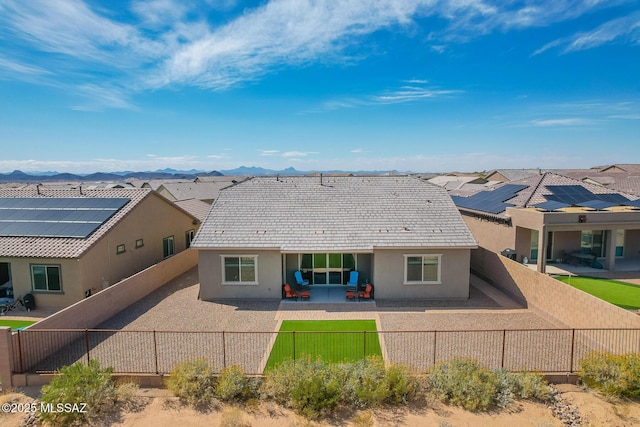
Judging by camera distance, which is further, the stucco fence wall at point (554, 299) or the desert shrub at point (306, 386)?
the stucco fence wall at point (554, 299)

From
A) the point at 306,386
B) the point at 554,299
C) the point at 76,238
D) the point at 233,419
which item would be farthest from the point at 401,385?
the point at 76,238

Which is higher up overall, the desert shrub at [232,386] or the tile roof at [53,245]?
the tile roof at [53,245]

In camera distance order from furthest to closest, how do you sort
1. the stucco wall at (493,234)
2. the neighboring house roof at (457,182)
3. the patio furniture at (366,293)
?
the neighboring house roof at (457,182), the stucco wall at (493,234), the patio furniture at (366,293)

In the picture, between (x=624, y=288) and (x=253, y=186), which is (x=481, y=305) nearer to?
(x=624, y=288)

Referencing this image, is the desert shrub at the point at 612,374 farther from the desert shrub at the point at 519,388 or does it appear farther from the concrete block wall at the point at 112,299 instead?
the concrete block wall at the point at 112,299

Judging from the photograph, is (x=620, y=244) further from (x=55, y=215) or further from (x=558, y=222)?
(x=55, y=215)

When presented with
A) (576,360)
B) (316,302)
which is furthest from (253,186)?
(576,360)

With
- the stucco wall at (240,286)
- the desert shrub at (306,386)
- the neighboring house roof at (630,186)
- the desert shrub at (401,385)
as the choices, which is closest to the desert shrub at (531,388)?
the desert shrub at (401,385)
